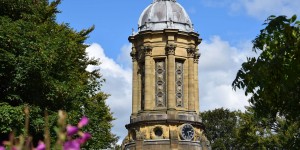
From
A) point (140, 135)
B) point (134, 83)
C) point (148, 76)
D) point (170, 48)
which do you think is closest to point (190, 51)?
point (170, 48)

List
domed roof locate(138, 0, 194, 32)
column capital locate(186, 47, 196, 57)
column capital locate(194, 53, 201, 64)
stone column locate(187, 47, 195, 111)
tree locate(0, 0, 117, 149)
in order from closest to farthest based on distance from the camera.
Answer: tree locate(0, 0, 117, 149) → stone column locate(187, 47, 195, 111) → column capital locate(186, 47, 196, 57) → domed roof locate(138, 0, 194, 32) → column capital locate(194, 53, 201, 64)

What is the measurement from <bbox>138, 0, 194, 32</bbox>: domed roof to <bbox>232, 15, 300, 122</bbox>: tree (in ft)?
111

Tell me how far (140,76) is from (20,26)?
24072mm

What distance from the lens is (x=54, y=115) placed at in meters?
21.3

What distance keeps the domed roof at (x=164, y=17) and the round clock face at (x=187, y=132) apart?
27.0ft

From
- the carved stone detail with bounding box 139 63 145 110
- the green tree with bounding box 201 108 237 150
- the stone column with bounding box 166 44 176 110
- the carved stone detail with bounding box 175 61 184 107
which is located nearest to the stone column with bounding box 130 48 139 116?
the carved stone detail with bounding box 139 63 145 110

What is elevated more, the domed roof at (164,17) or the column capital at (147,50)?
the domed roof at (164,17)

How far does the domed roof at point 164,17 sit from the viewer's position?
45.1 m

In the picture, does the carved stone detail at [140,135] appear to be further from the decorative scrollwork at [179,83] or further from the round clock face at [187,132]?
the decorative scrollwork at [179,83]

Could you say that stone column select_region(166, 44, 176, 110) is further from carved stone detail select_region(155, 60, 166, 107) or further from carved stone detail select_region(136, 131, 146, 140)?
carved stone detail select_region(136, 131, 146, 140)

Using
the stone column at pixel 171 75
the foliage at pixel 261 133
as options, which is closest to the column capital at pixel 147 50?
the stone column at pixel 171 75

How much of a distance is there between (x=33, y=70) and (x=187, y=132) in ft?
79.0

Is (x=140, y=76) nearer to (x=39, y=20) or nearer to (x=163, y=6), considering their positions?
(x=163, y=6)

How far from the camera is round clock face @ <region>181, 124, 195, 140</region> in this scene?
4288 cm
